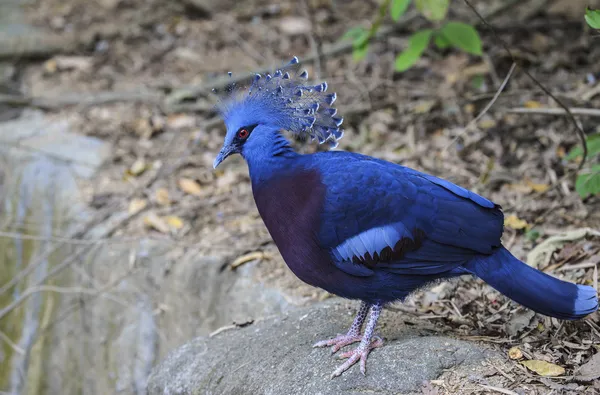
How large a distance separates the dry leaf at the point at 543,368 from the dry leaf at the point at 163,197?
10.7 ft

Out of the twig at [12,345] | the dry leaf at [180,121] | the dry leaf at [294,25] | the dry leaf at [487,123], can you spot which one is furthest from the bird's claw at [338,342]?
the dry leaf at [294,25]

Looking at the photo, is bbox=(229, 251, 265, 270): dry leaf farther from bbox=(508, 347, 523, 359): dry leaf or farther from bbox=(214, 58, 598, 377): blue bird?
bbox=(508, 347, 523, 359): dry leaf

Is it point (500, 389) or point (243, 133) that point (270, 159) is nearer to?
point (243, 133)

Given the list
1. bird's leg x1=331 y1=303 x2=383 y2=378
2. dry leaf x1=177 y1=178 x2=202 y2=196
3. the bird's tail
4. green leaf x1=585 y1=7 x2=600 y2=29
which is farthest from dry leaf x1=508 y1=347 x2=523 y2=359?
dry leaf x1=177 y1=178 x2=202 y2=196

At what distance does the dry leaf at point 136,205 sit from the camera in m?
5.13

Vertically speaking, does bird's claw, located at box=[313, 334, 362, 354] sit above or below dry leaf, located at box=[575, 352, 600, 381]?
above

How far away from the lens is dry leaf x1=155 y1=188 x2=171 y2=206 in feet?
17.0

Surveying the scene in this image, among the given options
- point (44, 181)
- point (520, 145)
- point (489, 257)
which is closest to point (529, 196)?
point (520, 145)

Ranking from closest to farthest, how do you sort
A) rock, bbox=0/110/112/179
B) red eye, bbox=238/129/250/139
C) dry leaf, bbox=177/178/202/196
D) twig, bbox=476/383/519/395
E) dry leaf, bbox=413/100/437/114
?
twig, bbox=476/383/519/395, red eye, bbox=238/129/250/139, dry leaf, bbox=177/178/202/196, dry leaf, bbox=413/100/437/114, rock, bbox=0/110/112/179

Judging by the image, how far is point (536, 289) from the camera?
2621 mm

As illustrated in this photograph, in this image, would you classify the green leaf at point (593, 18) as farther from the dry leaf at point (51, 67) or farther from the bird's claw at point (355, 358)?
the dry leaf at point (51, 67)

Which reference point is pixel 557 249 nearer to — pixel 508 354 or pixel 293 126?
pixel 508 354

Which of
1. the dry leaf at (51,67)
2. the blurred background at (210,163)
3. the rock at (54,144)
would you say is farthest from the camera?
the dry leaf at (51,67)

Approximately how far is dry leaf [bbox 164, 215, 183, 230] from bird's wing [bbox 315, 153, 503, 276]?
7.51ft
